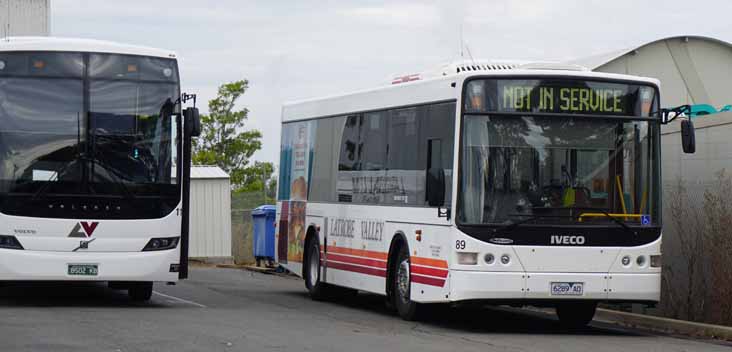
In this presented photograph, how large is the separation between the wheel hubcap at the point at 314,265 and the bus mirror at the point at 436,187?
5505 millimetres

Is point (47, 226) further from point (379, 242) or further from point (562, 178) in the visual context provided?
point (562, 178)

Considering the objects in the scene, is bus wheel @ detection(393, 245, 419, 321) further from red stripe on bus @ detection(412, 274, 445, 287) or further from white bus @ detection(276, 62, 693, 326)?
red stripe on bus @ detection(412, 274, 445, 287)

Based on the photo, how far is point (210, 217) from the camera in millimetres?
37406

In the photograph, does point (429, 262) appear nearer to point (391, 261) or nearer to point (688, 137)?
point (391, 261)

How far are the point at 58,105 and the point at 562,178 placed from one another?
6.96m

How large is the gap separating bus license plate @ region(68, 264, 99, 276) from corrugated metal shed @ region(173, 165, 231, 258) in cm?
1835

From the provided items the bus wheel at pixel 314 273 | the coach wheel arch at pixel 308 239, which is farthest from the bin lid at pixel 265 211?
the bus wheel at pixel 314 273

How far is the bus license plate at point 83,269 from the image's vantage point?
18.7 meters

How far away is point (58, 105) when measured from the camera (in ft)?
62.3

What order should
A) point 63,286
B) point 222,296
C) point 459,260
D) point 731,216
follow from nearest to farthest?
point 459,260 < point 731,216 < point 222,296 < point 63,286

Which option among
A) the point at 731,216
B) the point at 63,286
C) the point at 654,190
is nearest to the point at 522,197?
the point at 654,190

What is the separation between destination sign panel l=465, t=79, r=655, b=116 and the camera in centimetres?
1659

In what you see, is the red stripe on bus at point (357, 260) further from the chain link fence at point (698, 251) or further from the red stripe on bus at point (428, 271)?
the chain link fence at point (698, 251)

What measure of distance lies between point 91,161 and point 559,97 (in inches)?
254
